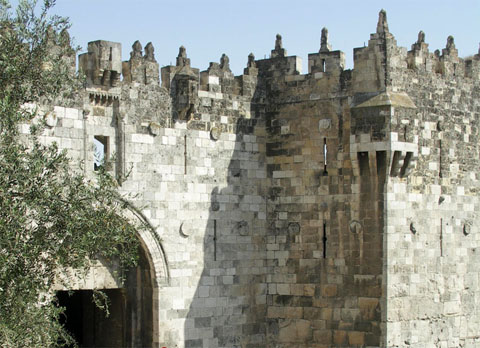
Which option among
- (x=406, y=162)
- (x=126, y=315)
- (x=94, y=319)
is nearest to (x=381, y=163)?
(x=406, y=162)

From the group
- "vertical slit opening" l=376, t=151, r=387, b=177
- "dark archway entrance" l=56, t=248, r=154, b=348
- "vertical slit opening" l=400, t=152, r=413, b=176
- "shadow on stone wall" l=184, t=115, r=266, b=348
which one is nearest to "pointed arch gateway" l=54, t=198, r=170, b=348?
"dark archway entrance" l=56, t=248, r=154, b=348

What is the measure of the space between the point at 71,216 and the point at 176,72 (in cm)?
577

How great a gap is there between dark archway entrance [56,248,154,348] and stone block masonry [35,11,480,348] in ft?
0.63

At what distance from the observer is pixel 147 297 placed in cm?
1703

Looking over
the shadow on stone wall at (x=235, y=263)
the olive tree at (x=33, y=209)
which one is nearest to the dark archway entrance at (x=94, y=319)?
the shadow on stone wall at (x=235, y=263)

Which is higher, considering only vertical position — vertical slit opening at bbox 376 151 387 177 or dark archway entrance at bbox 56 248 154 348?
vertical slit opening at bbox 376 151 387 177

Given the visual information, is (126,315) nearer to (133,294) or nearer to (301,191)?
(133,294)

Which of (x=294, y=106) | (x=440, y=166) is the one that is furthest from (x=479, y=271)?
(x=294, y=106)

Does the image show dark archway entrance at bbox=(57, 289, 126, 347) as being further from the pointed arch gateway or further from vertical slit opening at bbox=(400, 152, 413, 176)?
vertical slit opening at bbox=(400, 152, 413, 176)

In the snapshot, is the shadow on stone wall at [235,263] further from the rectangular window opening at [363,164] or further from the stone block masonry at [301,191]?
the rectangular window opening at [363,164]

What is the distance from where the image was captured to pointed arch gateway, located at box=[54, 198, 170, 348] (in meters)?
16.5

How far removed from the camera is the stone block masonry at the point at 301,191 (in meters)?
16.8

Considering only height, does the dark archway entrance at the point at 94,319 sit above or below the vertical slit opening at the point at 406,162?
below

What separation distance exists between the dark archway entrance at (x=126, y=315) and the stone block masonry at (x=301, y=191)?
0.19 meters
